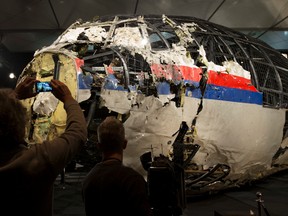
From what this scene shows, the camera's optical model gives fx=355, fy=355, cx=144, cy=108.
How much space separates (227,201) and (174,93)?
246cm

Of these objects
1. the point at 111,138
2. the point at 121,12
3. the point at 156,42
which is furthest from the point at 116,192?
the point at 121,12

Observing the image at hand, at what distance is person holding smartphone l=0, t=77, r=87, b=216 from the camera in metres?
1.69

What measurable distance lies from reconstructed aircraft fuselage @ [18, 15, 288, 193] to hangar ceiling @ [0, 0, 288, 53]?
27.0 feet

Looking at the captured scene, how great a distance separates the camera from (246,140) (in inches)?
249

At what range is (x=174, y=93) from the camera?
545 centimetres

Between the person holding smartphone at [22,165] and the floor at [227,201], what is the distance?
3925 millimetres

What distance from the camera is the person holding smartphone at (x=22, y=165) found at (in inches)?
66.5

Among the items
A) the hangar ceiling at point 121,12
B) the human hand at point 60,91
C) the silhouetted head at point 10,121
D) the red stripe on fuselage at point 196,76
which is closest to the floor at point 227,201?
the red stripe on fuselage at point 196,76

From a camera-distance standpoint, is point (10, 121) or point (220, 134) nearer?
point (10, 121)

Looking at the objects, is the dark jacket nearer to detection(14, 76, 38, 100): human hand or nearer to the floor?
detection(14, 76, 38, 100): human hand

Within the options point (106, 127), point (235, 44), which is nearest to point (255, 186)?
point (235, 44)

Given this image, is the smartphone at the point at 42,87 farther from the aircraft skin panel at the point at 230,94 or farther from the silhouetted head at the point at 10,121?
the aircraft skin panel at the point at 230,94

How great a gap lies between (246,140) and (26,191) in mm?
5195

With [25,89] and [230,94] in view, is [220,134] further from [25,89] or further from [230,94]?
[25,89]
